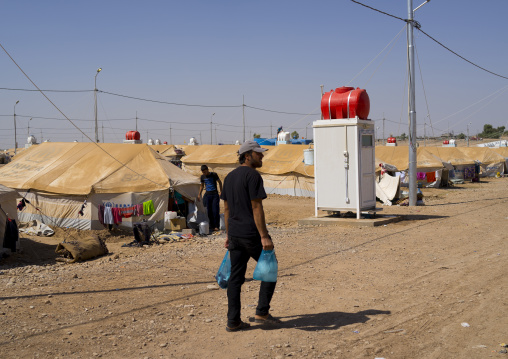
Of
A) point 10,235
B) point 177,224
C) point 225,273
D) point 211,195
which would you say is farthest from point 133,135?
point 225,273

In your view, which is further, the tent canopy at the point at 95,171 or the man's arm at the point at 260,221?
the tent canopy at the point at 95,171

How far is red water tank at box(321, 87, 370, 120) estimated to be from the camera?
13.4 meters

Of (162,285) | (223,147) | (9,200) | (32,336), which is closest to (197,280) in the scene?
(162,285)

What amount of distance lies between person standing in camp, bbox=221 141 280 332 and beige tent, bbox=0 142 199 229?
9099 millimetres

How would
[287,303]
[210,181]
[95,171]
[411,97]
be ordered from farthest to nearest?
[411,97], [95,171], [210,181], [287,303]

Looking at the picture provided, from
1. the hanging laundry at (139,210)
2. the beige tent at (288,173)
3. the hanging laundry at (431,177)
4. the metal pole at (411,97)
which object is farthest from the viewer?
Answer: the hanging laundry at (431,177)

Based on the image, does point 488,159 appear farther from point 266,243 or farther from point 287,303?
point 266,243

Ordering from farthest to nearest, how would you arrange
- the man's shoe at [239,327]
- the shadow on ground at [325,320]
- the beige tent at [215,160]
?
the beige tent at [215,160]
the shadow on ground at [325,320]
the man's shoe at [239,327]

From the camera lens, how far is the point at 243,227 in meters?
5.02

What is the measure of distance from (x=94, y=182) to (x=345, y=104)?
23.1ft

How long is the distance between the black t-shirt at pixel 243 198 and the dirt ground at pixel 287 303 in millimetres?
1032

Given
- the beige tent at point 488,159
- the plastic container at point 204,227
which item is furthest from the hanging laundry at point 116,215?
the beige tent at point 488,159

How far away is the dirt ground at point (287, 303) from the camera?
4742mm

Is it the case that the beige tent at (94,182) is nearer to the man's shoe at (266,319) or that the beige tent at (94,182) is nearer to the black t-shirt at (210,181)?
the black t-shirt at (210,181)
